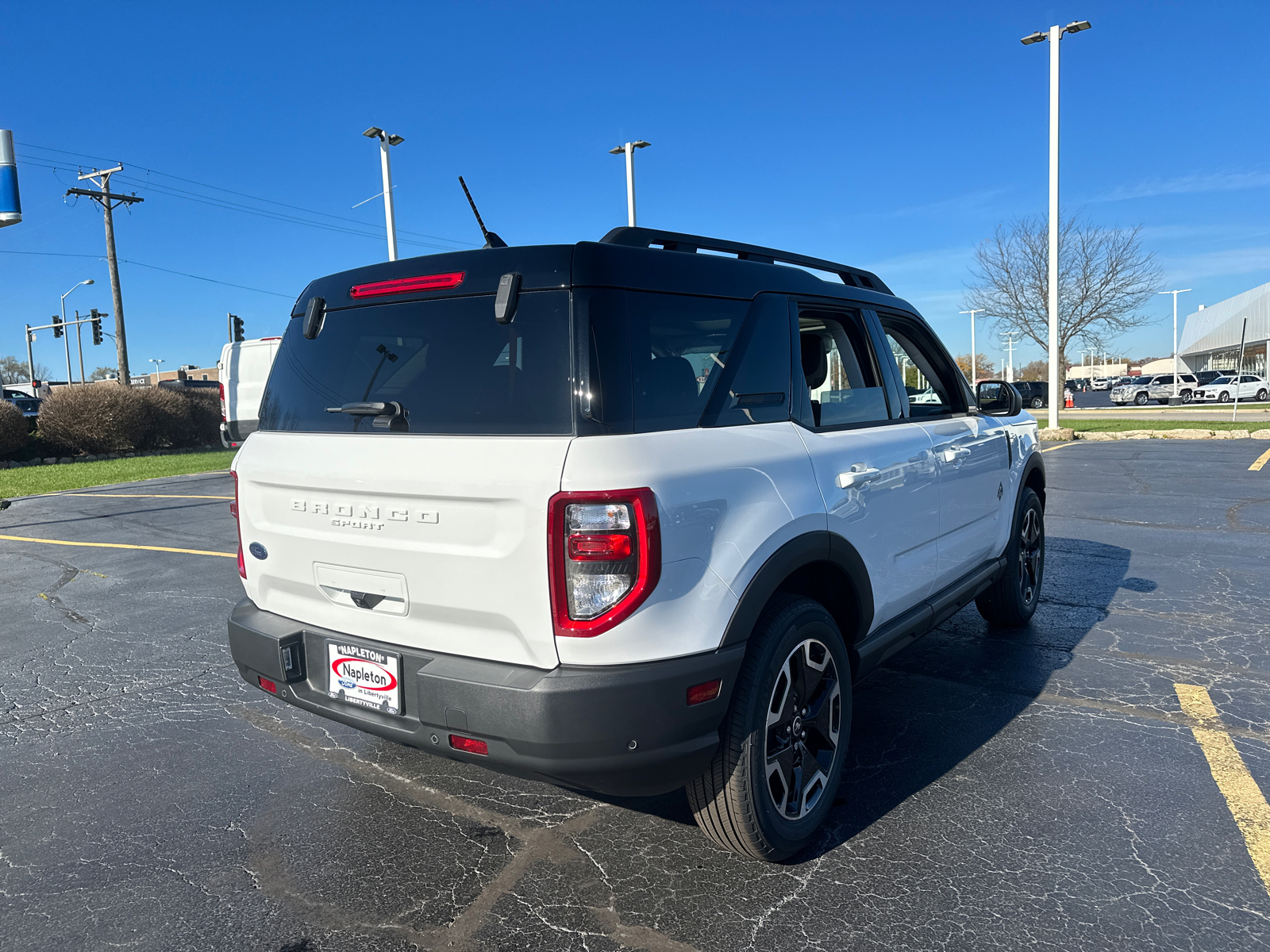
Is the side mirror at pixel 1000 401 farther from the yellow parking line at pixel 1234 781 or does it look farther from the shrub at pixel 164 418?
the shrub at pixel 164 418

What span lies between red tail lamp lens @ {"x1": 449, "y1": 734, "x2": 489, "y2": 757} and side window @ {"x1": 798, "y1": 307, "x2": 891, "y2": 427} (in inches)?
63.6

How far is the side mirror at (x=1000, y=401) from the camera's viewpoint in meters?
4.73

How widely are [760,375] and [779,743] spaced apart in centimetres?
120

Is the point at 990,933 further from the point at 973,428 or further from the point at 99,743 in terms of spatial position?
the point at 99,743

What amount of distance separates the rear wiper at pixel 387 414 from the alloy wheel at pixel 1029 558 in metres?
3.88

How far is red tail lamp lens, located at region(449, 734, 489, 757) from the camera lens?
7.89 ft

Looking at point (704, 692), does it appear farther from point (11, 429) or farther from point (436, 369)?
point (11, 429)

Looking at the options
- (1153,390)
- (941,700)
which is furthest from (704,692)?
(1153,390)

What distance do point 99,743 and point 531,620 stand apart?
2.77 m

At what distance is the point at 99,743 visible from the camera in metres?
3.92

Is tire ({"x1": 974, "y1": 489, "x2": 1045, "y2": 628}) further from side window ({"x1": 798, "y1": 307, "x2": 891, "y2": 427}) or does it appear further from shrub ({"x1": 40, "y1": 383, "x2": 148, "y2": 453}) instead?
shrub ({"x1": 40, "y1": 383, "x2": 148, "y2": 453})

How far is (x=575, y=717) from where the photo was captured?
2.27 metres

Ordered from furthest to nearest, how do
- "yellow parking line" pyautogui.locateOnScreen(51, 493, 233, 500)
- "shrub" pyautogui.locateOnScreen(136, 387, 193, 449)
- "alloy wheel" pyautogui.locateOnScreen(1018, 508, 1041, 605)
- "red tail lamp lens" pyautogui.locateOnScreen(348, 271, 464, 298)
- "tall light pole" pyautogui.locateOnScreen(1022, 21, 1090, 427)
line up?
1. "shrub" pyautogui.locateOnScreen(136, 387, 193, 449)
2. "tall light pole" pyautogui.locateOnScreen(1022, 21, 1090, 427)
3. "yellow parking line" pyautogui.locateOnScreen(51, 493, 233, 500)
4. "alloy wheel" pyautogui.locateOnScreen(1018, 508, 1041, 605)
5. "red tail lamp lens" pyautogui.locateOnScreen(348, 271, 464, 298)

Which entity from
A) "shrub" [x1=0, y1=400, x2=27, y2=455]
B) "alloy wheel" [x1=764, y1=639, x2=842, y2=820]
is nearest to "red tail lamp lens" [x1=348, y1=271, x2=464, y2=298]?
"alloy wheel" [x1=764, y1=639, x2=842, y2=820]
